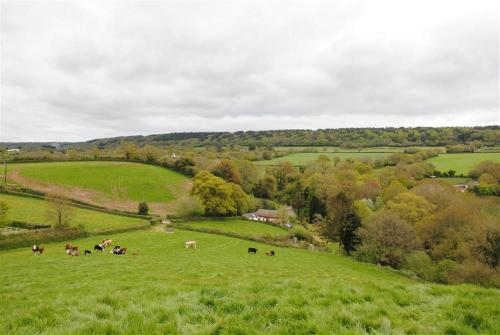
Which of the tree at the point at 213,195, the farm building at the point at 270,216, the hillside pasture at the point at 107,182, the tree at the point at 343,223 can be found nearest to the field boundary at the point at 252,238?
the tree at the point at 343,223

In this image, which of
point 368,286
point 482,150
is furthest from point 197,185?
point 482,150

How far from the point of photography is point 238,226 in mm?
57906

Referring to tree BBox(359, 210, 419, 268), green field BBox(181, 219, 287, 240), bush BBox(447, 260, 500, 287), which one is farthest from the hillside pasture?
bush BBox(447, 260, 500, 287)

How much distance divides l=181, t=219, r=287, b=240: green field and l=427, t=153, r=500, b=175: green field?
6772cm

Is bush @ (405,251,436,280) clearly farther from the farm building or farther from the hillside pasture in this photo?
the hillside pasture

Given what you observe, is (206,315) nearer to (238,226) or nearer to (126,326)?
(126,326)

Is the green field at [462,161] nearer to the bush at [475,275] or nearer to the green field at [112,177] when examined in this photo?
the bush at [475,275]

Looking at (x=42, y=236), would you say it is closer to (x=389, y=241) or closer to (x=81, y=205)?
(x=81, y=205)

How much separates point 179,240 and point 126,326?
3591 centimetres

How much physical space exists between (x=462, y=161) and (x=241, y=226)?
8795 centimetres

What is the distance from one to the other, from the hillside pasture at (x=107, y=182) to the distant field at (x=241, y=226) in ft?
42.9

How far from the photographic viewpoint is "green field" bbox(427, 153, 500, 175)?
3775 inches

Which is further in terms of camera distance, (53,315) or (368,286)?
(368,286)

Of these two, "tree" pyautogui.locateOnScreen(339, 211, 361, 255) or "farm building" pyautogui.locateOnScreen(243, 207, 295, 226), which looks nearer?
"tree" pyautogui.locateOnScreen(339, 211, 361, 255)
